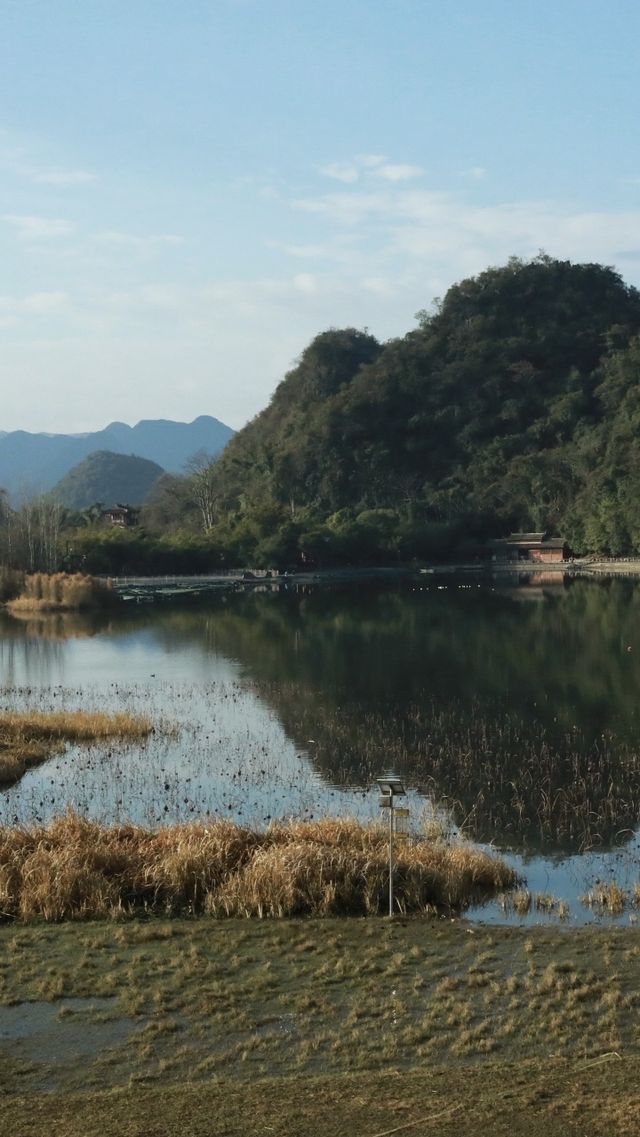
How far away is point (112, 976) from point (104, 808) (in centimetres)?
732

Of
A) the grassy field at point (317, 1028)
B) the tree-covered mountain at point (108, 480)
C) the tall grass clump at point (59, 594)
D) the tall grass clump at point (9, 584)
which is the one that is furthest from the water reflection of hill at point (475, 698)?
the tree-covered mountain at point (108, 480)

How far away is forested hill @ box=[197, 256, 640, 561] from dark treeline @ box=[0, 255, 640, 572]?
17cm

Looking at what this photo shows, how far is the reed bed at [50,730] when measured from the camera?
734 inches

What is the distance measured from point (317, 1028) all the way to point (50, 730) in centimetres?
1429

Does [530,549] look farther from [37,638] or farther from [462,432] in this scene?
[37,638]

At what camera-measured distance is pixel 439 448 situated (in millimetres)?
106188

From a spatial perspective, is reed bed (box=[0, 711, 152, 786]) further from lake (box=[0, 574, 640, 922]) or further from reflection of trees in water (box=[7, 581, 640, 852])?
reflection of trees in water (box=[7, 581, 640, 852])

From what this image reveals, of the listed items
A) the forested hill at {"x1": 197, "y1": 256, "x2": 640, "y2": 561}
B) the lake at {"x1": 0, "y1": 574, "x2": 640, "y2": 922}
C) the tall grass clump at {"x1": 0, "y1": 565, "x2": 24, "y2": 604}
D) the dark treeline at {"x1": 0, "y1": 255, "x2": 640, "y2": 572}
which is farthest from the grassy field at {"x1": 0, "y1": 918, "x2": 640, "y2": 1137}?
the forested hill at {"x1": 197, "y1": 256, "x2": 640, "y2": 561}

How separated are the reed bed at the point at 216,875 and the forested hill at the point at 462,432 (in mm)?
66787

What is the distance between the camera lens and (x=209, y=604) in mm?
54469

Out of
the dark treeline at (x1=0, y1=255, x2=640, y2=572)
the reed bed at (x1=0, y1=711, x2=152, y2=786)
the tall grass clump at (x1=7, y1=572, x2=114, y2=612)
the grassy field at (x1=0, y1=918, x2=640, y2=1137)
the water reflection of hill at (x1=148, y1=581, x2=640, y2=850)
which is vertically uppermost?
the dark treeline at (x1=0, y1=255, x2=640, y2=572)

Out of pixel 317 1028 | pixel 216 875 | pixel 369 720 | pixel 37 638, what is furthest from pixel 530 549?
pixel 317 1028

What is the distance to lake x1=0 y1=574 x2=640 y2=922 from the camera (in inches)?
583

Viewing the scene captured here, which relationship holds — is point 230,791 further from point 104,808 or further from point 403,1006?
point 403,1006
